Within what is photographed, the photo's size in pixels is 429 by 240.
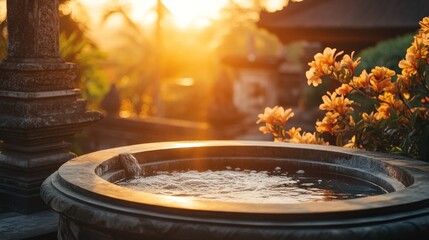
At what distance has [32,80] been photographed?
525 centimetres

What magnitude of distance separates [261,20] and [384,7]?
2.47m

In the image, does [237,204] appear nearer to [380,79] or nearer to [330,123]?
[380,79]

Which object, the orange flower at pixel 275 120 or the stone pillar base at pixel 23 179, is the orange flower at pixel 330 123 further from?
the stone pillar base at pixel 23 179

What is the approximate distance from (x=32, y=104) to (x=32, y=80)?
18 centimetres

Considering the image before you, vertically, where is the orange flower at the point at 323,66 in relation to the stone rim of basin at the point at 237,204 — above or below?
above

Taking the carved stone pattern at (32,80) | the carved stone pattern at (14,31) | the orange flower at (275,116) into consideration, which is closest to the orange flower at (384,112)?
the orange flower at (275,116)

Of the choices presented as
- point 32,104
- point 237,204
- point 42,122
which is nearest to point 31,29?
point 32,104

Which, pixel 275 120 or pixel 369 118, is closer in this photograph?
pixel 369 118

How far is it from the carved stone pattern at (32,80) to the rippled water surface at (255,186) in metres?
1.35

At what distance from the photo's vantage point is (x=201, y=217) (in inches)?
113

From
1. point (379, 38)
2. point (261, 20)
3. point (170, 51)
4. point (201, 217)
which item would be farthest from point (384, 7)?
point (170, 51)

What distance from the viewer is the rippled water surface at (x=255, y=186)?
3.84 meters

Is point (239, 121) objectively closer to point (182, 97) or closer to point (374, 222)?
point (374, 222)

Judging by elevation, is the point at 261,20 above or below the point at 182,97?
above
